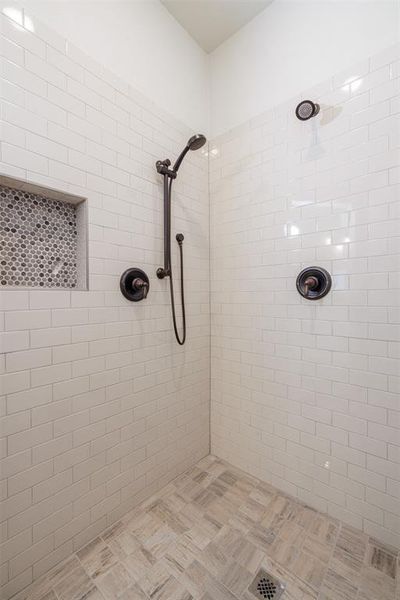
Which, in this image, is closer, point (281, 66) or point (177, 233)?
point (281, 66)

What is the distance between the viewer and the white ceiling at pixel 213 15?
1.54 m

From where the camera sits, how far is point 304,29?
1.42 meters

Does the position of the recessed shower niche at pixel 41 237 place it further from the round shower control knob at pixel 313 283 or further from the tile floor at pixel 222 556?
the tile floor at pixel 222 556

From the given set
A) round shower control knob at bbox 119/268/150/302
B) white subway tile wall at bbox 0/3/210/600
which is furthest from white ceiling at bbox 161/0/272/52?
round shower control knob at bbox 119/268/150/302

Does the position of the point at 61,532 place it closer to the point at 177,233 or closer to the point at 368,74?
the point at 177,233

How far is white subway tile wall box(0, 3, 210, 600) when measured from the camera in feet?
3.26

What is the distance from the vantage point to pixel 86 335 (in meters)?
1.20

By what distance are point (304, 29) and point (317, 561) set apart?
265 cm

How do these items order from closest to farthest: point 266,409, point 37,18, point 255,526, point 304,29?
point 37,18
point 255,526
point 304,29
point 266,409

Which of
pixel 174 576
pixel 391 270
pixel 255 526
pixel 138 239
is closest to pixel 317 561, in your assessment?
pixel 255 526

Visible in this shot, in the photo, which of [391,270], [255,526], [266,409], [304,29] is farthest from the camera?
[266,409]

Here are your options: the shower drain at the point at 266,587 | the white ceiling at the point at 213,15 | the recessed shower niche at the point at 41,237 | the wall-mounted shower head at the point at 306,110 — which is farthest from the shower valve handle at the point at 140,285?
the white ceiling at the point at 213,15

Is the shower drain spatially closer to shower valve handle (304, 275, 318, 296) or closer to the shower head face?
shower valve handle (304, 275, 318, 296)

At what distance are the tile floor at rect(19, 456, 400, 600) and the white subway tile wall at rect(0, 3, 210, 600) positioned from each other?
101mm
